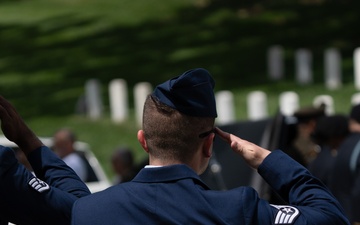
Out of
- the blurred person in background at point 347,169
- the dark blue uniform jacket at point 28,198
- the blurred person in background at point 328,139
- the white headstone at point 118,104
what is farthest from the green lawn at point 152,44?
the dark blue uniform jacket at point 28,198

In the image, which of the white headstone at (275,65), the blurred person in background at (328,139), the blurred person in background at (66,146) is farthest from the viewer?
the white headstone at (275,65)

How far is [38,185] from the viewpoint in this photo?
11.7 feet

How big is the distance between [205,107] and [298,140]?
22.0 ft

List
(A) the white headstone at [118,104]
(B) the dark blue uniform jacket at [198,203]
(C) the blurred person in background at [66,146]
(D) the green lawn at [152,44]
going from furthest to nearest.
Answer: (D) the green lawn at [152,44] → (A) the white headstone at [118,104] → (C) the blurred person in background at [66,146] → (B) the dark blue uniform jacket at [198,203]

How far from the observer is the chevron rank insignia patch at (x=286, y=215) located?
3.28m

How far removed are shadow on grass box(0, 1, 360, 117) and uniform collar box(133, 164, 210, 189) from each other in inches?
739

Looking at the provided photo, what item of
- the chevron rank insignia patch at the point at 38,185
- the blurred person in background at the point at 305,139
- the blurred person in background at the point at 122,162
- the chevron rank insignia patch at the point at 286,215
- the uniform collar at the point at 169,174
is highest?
the uniform collar at the point at 169,174

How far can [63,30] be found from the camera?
30156 millimetres

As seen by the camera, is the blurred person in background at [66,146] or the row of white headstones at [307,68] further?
the row of white headstones at [307,68]

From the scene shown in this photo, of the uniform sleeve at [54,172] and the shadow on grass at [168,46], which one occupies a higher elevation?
the uniform sleeve at [54,172]

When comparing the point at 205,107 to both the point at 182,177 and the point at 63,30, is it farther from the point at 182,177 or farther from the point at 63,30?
the point at 63,30

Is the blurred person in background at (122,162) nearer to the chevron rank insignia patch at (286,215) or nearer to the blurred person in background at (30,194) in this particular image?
the blurred person in background at (30,194)

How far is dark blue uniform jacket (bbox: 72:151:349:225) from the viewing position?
10.7ft

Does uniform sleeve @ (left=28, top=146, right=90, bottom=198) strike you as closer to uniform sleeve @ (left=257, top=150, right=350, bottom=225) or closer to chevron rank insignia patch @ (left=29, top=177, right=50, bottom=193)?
chevron rank insignia patch @ (left=29, top=177, right=50, bottom=193)
